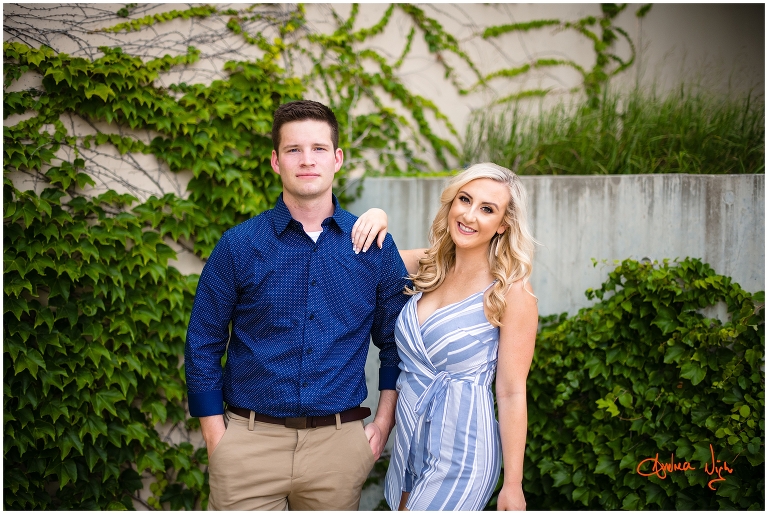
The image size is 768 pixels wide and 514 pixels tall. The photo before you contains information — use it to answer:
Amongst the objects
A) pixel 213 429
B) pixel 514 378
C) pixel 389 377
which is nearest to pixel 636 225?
pixel 514 378

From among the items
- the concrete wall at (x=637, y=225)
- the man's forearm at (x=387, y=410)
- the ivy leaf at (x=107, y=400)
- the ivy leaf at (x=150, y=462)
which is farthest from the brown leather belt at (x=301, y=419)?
the concrete wall at (x=637, y=225)

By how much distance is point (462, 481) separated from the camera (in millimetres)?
2066

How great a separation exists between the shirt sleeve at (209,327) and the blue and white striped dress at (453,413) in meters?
0.70

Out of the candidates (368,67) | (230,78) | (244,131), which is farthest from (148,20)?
(368,67)

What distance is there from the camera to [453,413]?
209 centimetres

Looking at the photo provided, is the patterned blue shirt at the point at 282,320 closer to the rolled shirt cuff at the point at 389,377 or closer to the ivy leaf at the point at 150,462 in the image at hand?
the rolled shirt cuff at the point at 389,377

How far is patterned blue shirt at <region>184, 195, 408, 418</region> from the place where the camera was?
84.7 inches

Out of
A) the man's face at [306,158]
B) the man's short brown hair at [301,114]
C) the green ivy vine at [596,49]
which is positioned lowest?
the man's face at [306,158]

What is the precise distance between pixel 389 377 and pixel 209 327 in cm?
73

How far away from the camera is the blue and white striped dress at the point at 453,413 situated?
2.07 metres

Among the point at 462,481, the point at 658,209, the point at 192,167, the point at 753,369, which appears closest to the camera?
the point at 462,481

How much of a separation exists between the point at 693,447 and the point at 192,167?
2969 millimetres

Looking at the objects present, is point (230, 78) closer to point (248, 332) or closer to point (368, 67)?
point (368, 67)

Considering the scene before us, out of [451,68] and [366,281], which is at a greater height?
[451,68]
